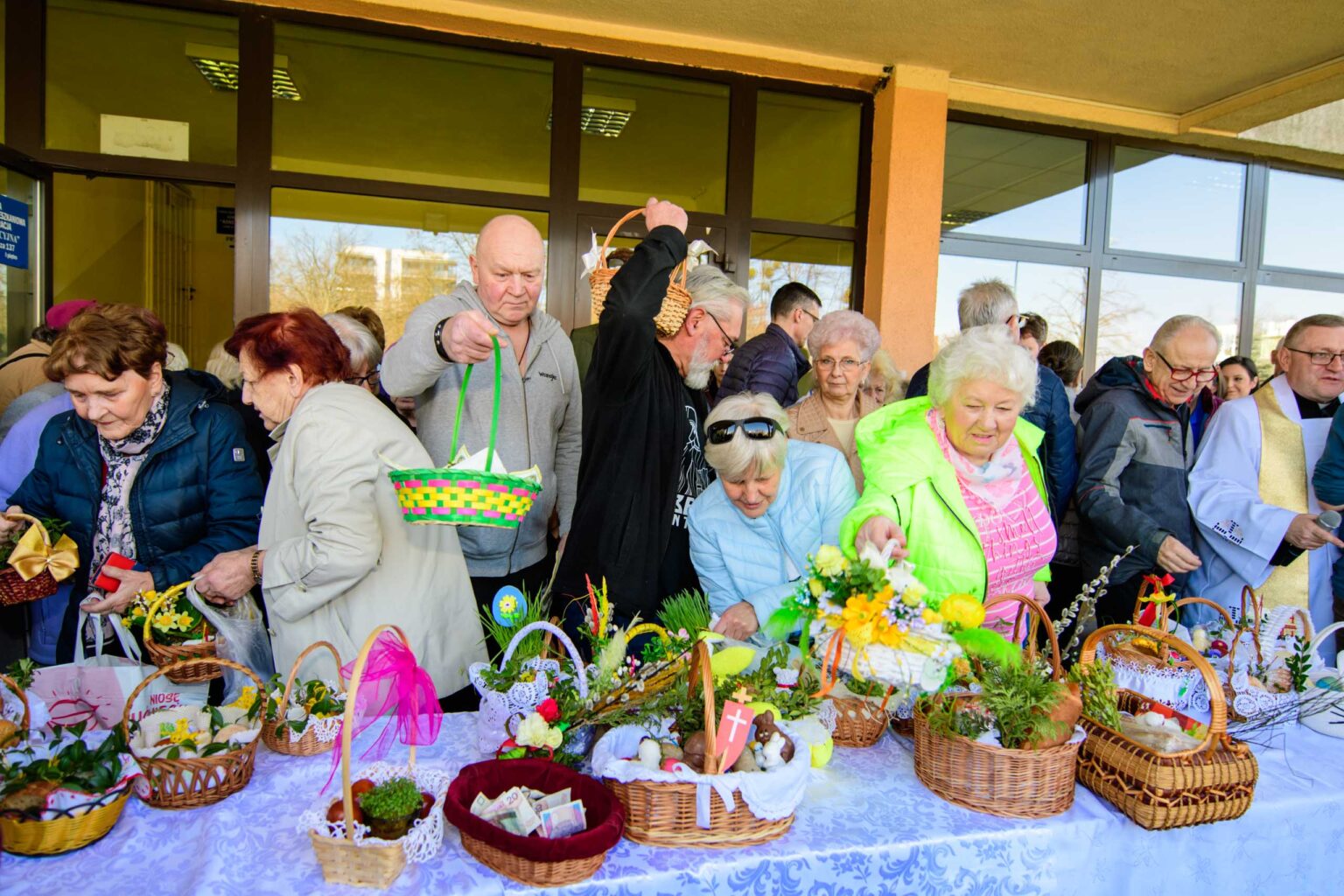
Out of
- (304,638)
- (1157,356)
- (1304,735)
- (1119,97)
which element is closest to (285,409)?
(304,638)

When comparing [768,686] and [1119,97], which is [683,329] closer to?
[768,686]

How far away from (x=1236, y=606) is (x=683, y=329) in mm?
2366

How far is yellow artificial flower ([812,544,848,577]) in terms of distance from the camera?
1683mm

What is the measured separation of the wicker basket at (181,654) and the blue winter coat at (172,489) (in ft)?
0.96

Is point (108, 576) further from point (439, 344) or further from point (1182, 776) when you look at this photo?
point (1182, 776)

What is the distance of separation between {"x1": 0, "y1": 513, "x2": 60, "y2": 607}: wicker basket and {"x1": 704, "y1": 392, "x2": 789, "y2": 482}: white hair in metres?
1.91

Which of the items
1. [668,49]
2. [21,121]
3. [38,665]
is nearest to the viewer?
[38,665]

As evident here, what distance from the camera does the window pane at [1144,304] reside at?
6.45m

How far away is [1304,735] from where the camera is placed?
2.11 meters

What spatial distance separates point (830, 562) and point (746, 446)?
0.64 m

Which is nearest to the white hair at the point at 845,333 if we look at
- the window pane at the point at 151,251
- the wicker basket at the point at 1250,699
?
the wicker basket at the point at 1250,699

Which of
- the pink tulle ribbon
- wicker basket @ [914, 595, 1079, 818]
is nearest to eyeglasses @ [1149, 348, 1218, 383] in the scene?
wicker basket @ [914, 595, 1079, 818]

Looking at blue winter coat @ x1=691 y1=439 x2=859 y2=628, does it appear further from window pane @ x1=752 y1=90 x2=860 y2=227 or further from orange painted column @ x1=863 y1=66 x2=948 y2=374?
window pane @ x1=752 y1=90 x2=860 y2=227

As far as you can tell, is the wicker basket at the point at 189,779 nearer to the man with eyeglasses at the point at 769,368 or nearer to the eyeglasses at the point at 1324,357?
the man with eyeglasses at the point at 769,368
